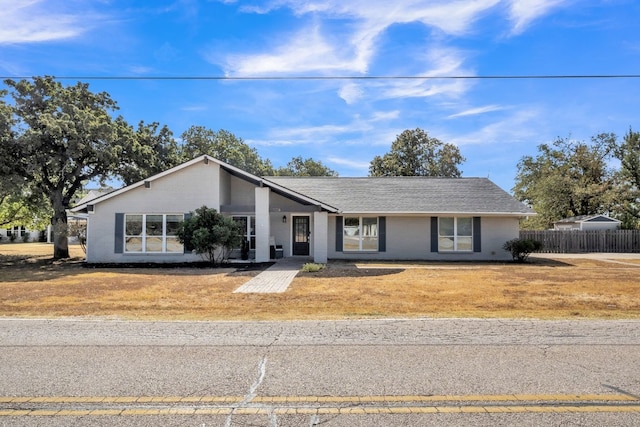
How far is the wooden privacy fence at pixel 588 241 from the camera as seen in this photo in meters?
29.7

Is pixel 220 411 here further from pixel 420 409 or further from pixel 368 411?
pixel 420 409

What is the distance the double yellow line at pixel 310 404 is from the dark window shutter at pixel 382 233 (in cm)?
1862

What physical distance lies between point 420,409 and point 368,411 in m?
0.48

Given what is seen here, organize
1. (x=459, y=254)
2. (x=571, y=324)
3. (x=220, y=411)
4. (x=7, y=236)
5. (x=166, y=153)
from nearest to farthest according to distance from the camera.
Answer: (x=220, y=411)
(x=571, y=324)
(x=459, y=254)
(x=166, y=153)
(x=7, y=236)

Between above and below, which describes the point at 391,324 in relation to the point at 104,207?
below

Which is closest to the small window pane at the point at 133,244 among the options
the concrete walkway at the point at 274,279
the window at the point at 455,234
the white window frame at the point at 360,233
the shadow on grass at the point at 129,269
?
the shadow on grass at the point at 129,269

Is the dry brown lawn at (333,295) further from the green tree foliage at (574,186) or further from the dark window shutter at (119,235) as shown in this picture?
the green tree foliage at (574,186)

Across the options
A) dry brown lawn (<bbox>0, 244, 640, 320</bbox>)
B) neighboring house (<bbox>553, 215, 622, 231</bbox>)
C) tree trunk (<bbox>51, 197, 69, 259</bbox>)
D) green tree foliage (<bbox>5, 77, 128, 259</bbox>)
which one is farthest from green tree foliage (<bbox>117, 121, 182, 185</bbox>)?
neighboring house (<bbox>553, 215, 622, 231</bbox>)

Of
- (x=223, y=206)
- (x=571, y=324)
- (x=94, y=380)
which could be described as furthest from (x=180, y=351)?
(x=223, y=206)

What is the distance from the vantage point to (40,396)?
433 cm

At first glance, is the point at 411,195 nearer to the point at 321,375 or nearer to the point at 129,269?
the point at 129,269

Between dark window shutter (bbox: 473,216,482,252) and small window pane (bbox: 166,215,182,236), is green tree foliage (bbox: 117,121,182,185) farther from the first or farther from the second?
dark window shutter (bbox: 473,216,482,252)

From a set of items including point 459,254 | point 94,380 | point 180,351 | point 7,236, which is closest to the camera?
point 94,380

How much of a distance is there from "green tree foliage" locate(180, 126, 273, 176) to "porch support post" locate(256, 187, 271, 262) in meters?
27.1
